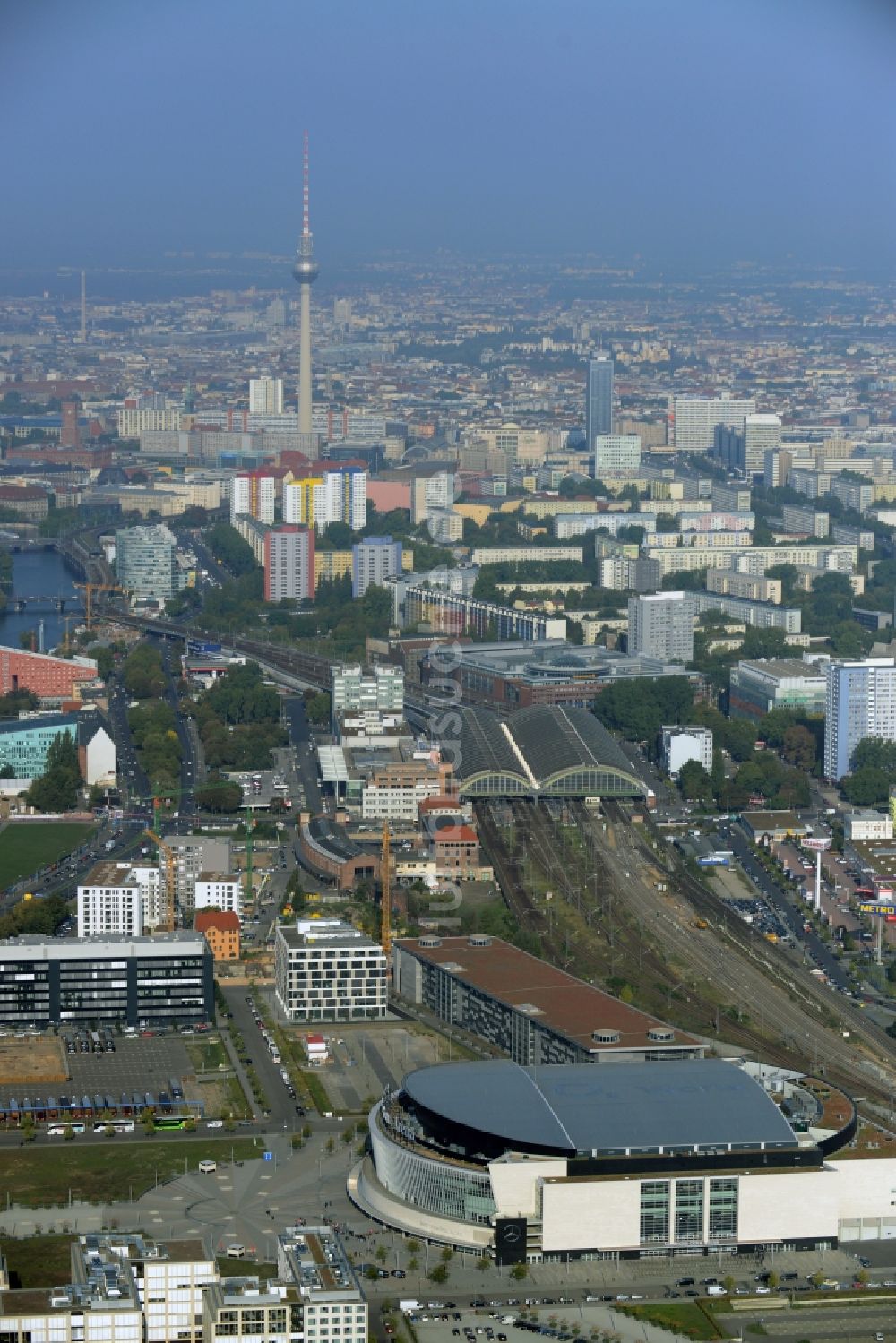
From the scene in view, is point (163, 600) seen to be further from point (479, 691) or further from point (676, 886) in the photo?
point (676, 886)

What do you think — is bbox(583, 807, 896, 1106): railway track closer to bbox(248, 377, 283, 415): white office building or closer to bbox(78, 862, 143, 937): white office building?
bbox(78, 862, 143, 937): white office building

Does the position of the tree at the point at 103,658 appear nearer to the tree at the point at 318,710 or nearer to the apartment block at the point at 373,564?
the tree at the point at 318,710

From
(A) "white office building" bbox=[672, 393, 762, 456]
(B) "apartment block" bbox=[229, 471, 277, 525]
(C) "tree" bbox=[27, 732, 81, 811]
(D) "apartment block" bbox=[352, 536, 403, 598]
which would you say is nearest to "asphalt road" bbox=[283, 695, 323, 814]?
(C) "tree" bbox=[27, 732, 81, 811]

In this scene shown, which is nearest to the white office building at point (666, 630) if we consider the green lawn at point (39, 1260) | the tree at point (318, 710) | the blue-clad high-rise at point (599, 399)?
the tree at point (318, 710)

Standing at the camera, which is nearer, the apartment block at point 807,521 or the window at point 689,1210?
the window at point 689,1210

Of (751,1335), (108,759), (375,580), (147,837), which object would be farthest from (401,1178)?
(375,580)
